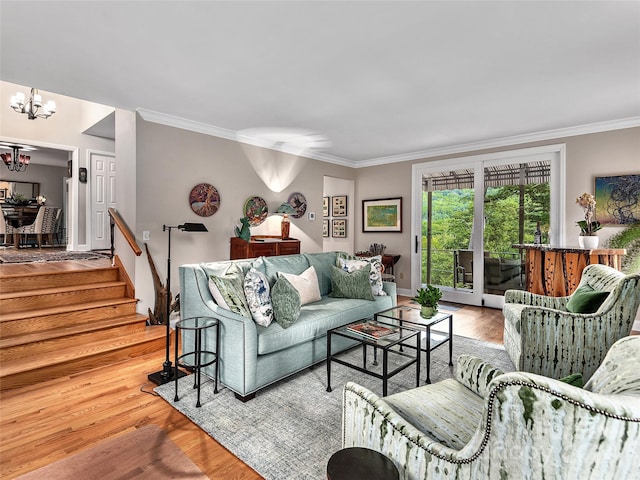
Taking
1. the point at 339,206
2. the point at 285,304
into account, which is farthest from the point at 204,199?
the point at 339,206

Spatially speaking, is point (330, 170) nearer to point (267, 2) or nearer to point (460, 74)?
point (460, 74)

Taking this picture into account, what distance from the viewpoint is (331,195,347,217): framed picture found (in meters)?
7.31

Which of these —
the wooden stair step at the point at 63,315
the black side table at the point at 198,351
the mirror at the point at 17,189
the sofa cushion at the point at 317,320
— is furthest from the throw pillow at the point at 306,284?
the mirror at the point at 17,189

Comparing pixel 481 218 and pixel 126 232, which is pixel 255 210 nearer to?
pixel 126 232

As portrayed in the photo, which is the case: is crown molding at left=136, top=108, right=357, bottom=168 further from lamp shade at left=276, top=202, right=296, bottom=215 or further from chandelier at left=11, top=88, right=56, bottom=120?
chandelier at left=11, top=88, right=56, bottom=120

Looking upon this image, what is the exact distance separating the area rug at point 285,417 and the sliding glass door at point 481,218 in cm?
242

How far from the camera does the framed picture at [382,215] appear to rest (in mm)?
6301

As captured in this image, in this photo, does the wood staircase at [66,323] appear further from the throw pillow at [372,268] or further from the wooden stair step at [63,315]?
the throw pillow at [372,268]

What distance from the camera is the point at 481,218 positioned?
17.5 ft

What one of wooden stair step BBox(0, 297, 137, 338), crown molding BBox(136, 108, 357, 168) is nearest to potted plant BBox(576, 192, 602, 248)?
crown molding BBox(136, 108, 357, 168)

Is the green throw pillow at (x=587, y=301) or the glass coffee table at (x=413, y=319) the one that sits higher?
the green throw pillow at (x=587, y=301)

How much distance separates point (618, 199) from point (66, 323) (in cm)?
627

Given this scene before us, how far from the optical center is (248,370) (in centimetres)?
245

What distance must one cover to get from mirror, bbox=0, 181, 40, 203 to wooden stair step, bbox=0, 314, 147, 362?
6862 millimetres
